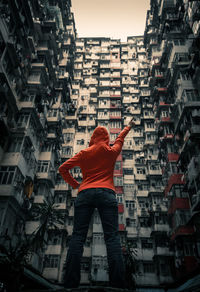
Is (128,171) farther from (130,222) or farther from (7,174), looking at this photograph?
(7,174)

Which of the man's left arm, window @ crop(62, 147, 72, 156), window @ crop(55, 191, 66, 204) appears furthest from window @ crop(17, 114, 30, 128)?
the man's left arm

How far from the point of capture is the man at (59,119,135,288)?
340cm

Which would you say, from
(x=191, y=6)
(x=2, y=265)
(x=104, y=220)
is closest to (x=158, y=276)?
(x=2, y=265)

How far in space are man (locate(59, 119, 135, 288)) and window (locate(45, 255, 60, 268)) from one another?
1093 inches

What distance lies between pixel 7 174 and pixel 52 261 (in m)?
15.0

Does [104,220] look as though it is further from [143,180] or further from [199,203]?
[143,180]

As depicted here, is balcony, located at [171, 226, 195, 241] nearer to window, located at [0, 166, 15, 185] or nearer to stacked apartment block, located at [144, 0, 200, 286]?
stacked apartment block, located at [144, 0, 200, 286]

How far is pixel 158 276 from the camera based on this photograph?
93.2 feet

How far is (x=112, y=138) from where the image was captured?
1551 inches

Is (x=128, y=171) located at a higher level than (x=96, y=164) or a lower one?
higher

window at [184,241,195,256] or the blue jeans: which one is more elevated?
window at [184,241,195,256]

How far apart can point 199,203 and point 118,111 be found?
2775 centimetres

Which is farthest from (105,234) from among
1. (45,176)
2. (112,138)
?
(112,138)

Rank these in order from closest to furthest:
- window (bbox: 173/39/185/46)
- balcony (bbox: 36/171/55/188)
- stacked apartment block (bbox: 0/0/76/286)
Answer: stacked apartment block (bbox: 0/0/76/286) < balcony (bbox: 36/171/55/188) < window (bbox: 173/39/185/46)
